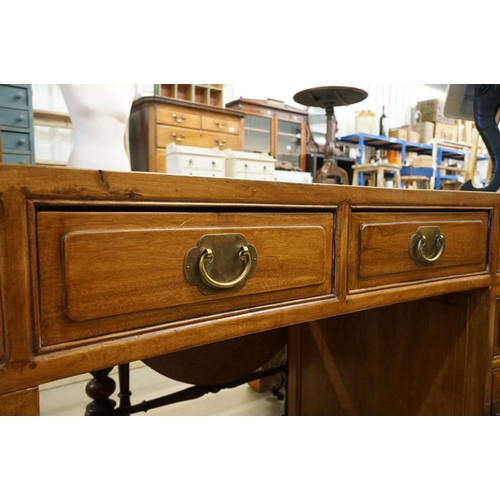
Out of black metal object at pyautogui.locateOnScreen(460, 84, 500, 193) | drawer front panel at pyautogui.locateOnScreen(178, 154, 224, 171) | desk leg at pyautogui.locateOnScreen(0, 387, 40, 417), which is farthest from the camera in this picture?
drawer front panel at pyautogui.locateOnScreen(178, 154, 224, 171)

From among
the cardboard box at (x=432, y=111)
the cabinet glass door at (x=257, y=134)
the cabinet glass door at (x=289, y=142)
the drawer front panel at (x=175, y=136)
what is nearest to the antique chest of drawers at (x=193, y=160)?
the drawer front panel at (x=175, y=136)

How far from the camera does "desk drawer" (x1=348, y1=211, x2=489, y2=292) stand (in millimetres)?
605

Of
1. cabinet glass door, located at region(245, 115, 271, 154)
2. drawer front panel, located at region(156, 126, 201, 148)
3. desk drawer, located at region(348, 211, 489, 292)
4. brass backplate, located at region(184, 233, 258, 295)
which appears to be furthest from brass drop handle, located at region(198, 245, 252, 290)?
cabinet glass door, located at region(245, 115, 271, 154)

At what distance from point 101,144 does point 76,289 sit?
0.38m

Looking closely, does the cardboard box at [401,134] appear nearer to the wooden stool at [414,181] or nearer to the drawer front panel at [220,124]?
the wooden stool at [414,181]

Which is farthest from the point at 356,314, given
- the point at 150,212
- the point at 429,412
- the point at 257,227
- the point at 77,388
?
the point at 77,388

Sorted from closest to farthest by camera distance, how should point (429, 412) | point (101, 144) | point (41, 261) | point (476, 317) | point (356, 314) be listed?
point (41, 261), point (101, 144), point (476, 317), point (429, 412), point (356, 314)

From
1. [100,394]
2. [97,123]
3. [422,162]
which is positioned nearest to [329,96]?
[97,123]

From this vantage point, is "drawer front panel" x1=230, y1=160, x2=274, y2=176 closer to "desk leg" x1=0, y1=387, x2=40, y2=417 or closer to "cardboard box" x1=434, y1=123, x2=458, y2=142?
"desk leg" x1=0, y1=387, x2=40, y2=417

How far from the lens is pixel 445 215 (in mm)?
716

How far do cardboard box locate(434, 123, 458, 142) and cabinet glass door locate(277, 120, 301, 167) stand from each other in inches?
93.7

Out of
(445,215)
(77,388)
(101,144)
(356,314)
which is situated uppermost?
(101,144)

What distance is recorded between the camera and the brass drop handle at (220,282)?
1.50 feet

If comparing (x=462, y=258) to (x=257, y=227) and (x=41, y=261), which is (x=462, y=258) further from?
(x=41, y=261)
